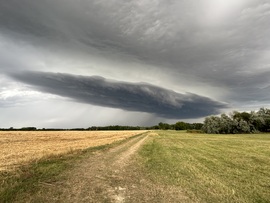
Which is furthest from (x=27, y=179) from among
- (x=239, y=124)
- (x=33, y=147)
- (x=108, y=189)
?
(x=239, y=124)

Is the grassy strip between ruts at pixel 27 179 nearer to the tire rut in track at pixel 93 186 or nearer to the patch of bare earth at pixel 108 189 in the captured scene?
the patch of bare earth at pixel 108 189

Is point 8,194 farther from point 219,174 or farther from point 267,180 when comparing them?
point 267,180

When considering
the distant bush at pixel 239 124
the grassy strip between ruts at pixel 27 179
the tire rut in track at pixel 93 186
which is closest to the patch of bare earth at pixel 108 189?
the tire rut in track at pixel 93 186

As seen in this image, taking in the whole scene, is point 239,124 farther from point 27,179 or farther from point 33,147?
point 27,179

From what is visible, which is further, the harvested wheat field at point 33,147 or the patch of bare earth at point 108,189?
the harvested wheat field at point 33,147

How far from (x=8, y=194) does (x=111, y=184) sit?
4.47 m

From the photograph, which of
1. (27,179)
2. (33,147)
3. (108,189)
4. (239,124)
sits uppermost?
(239,124)

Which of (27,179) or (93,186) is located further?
(27,179)

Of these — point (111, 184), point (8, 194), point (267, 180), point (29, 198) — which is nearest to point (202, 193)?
point (111, 184)

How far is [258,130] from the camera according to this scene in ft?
407

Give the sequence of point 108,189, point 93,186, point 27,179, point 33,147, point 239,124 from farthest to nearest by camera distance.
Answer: point 239,124 → point 33,147 → point 27,179 → point 93,186 → point 108,189

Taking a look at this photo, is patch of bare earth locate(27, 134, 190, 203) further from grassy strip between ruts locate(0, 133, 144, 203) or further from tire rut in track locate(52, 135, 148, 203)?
grassy strip between ruts locate(0, 133, 144, 203)

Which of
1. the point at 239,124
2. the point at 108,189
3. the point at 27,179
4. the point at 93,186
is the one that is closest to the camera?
the point at 108,189

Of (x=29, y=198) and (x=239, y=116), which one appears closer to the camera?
(x=29, y=198)
